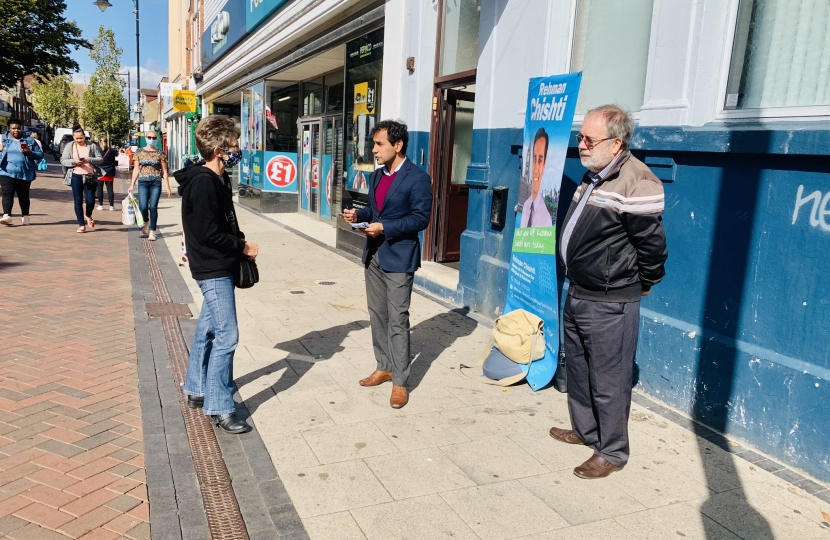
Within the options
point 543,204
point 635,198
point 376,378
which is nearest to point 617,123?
point 635,198

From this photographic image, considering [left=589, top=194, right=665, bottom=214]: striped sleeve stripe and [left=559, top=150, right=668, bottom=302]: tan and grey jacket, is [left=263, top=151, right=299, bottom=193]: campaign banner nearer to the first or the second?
[left=559, top=150, right=668, bottom=302]: tan and grey jacket

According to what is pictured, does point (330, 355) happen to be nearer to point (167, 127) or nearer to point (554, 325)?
point (554, 325)

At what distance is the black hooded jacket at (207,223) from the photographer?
11.7 ft

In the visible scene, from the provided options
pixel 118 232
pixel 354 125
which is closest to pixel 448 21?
pixel 354 125

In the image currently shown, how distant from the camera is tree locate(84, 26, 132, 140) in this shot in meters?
51.7

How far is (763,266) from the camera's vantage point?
3.83 m

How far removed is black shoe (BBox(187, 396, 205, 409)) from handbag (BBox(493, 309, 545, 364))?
2138 millimetres

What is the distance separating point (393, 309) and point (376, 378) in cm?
62

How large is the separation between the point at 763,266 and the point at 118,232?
11.4 m

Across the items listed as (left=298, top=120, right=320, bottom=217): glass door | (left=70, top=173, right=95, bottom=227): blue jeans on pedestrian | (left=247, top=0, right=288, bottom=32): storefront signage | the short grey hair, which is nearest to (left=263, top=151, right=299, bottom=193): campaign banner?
(left=298, top=120, right=320, bottom=217): glass door

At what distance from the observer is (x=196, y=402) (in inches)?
164

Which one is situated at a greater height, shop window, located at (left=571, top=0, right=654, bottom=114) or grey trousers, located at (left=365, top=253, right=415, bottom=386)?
shop window, located at (left=571, top=0, right=654, bottom=114)

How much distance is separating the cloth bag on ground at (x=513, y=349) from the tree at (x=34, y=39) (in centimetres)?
1952

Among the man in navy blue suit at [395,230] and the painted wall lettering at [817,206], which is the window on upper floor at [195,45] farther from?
the painted wall lettering at [817,206]
